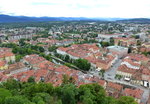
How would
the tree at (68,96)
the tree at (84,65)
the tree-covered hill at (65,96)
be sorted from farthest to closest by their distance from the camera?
the tree at (84,65) < the tree at (68,96) < the tree-covered hill at (65,96)

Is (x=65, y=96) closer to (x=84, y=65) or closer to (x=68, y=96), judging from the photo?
(x=68, y=96)

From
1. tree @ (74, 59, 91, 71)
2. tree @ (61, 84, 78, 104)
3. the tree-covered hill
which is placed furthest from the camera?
tree @ (74, 59, 91, 71)

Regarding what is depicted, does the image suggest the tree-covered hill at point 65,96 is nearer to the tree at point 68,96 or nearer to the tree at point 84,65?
the tree at point 68,96

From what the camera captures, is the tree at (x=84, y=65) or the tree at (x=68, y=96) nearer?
the tree at (x=68, y=96)

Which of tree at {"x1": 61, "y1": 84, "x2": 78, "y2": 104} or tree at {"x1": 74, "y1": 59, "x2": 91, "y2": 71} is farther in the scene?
tree at {"x1": 74, "y1": 59, "x2": 91, "y2": 71}

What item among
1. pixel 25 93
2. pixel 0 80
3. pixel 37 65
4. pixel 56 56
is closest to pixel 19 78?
pixel 0 80

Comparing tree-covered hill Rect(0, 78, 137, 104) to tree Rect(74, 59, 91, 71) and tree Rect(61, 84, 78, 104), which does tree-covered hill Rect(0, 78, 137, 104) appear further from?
tree Rect(74, 59, 91, 71)

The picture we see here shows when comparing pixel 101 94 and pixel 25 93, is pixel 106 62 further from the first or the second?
pixel 25 93

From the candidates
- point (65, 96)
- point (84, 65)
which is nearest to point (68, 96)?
point (65, 96)

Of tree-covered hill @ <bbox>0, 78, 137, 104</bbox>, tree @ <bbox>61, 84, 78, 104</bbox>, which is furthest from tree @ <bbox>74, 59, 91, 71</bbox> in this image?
tree @ <bbox>61, 84, 78, 104</bbox>

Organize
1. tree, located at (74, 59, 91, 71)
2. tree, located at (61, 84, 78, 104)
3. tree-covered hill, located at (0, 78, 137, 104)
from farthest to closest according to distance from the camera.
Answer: tree, located at (74, 59, 91, 71)
tree, located at (61, 84, 78, 104)
tree-covered hill, located at (0, 78, 137, 104)

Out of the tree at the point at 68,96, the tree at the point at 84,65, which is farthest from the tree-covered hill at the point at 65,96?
the tree at the point at 84,65

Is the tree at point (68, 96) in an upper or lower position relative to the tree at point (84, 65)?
upper
